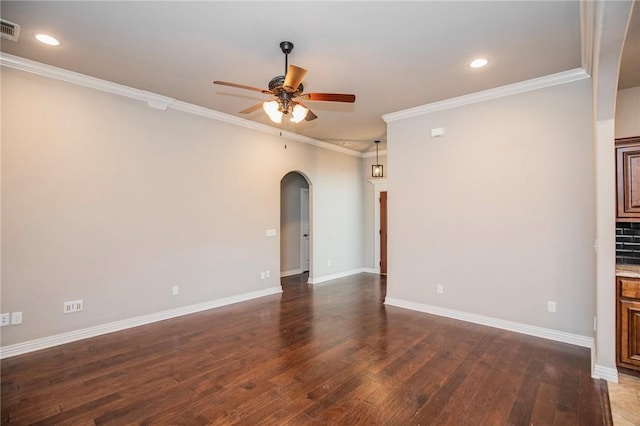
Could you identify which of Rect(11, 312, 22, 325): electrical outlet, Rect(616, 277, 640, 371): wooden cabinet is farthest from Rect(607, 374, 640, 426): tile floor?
Rect(11, 312, 22, 325): electrical outlet

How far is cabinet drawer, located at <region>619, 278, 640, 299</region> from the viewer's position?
2645 mm

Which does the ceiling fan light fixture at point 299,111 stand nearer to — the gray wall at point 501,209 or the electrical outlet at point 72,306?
the gray wall at point 501,209

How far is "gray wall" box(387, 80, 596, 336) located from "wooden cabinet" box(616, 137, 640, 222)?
18.0 inches

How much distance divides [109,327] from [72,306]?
49cm

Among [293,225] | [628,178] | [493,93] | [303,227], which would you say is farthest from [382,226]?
[628,178]

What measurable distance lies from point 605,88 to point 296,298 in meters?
4.70

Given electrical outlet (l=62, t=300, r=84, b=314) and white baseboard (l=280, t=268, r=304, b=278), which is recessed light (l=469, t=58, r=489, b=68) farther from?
white baseboard (l=280, t=268, r=304, b=278)

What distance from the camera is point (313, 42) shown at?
2.88 metres

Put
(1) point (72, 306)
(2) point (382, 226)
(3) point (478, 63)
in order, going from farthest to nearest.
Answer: (2) point (382, 226) → (1) point (72, 306) → (3) point (478, 63)

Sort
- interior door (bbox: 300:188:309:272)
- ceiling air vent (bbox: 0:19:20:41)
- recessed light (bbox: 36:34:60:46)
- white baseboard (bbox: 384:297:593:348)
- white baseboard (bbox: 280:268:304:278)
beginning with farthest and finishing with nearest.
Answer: interior door (bbox: 300:188:309:272)
white baseboard (bbox: 280:268:304:278)
white baseboard (bbox: 384:297:593:348)
recessed light (bbox: 36:34:60:46)
ceiling air vent (bbox: 0:19:20:41)

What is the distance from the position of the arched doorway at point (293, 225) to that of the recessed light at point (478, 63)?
4475 millimetres

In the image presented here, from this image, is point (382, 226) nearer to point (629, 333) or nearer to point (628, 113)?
point (628, 113)

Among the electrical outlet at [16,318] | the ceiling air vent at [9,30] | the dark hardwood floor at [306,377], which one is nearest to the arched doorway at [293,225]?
the dark hardwood floor at [306,377]

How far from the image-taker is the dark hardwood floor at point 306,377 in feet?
7.31
